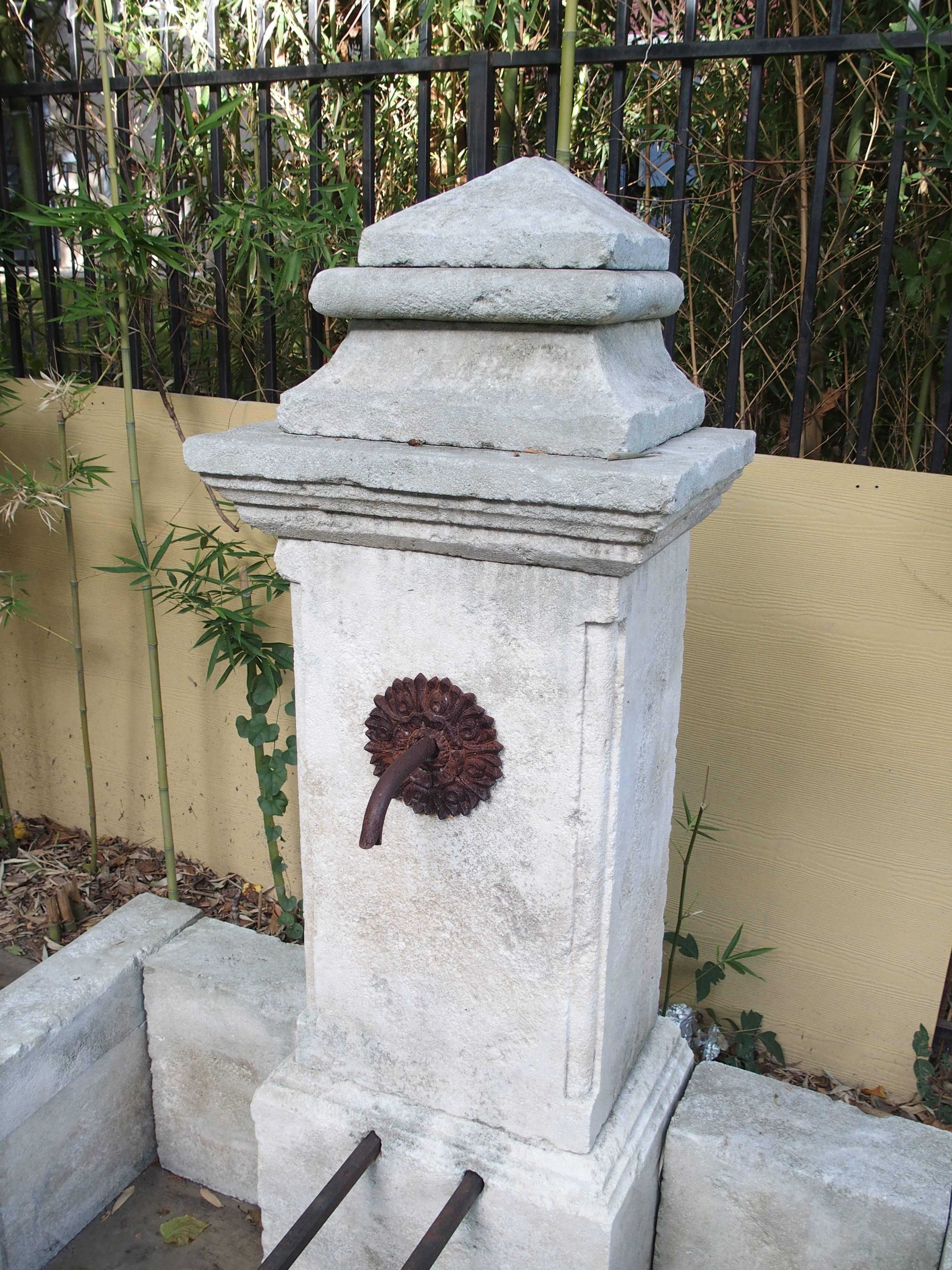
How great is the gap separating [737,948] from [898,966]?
0.40 meters

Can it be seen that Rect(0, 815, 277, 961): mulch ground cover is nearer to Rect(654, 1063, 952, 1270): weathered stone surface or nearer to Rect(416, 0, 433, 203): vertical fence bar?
Rect(654, 1063, 952, 1270): weathered stone surface

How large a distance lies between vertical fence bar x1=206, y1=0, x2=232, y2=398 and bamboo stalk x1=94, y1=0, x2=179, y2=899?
0.25 metres

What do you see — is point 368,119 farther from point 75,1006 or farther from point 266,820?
point 75,1006

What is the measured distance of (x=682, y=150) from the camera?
2.39 meters

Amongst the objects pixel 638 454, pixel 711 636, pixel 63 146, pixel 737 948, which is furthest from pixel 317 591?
pixel 63 146

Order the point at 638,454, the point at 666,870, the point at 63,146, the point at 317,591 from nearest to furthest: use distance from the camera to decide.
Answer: the point at 638,454
the point at 317,591
the point at 666,870
the point at 63,146

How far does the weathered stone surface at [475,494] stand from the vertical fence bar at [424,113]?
3.88ft

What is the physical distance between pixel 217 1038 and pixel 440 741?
48.9 inches

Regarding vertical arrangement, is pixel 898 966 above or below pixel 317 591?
below

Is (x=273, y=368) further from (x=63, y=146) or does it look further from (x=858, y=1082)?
(x=858, y=1082)

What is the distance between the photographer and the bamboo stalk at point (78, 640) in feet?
11.1

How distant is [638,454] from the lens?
1.49 m

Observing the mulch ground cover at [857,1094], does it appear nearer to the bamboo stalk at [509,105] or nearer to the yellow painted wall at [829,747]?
the yellow painted wall at [829,747]

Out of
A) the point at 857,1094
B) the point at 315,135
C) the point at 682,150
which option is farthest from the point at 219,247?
the point at 857,1094
